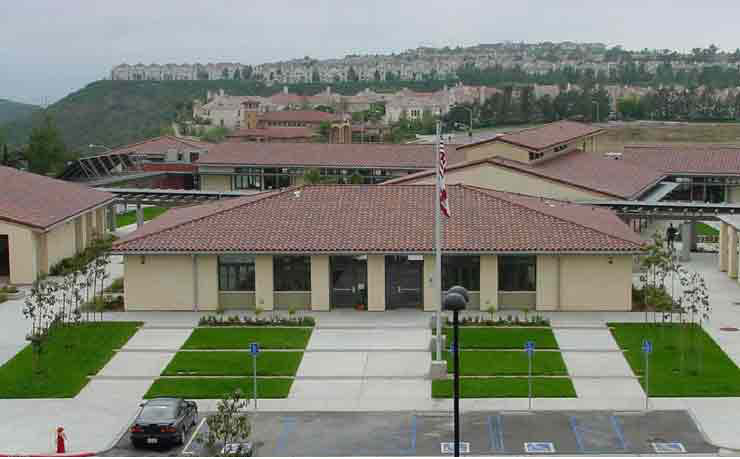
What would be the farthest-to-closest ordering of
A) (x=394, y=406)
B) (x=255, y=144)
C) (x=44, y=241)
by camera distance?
(x=255, y=144)
(x=44, y=241)
(x=394, y=406)

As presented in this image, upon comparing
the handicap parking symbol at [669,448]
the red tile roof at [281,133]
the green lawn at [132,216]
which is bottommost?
the handicap parking symbol at [669,448]

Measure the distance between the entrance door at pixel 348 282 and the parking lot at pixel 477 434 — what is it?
15.5 m

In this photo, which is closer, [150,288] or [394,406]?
[394,406]

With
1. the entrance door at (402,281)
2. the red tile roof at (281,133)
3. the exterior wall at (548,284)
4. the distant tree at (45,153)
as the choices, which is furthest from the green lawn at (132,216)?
the red tile roof at (281,133)

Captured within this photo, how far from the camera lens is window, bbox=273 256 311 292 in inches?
2018

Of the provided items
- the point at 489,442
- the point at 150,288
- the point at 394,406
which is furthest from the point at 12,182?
the point at 489,442

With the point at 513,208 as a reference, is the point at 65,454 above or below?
below

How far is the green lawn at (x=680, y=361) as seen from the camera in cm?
3778

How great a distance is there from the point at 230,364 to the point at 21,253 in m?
21.2

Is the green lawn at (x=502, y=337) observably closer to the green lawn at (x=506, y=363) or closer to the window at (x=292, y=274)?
the green lawn at (x=506, y=363)

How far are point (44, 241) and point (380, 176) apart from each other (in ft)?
137

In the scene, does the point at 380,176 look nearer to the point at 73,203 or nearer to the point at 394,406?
the point at 73,203

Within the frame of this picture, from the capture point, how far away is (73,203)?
221ft

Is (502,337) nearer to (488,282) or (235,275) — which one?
(488,282)
